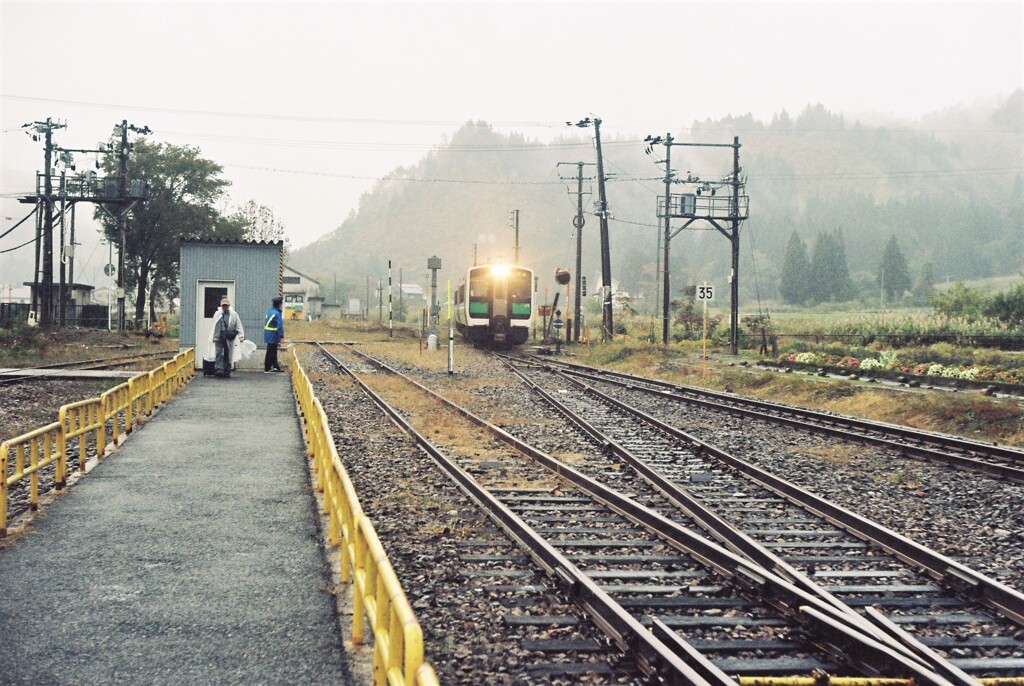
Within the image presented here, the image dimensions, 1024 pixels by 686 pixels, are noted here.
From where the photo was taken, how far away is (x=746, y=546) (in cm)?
667

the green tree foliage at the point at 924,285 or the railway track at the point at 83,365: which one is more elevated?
the green tree foliage at the point at 924,285

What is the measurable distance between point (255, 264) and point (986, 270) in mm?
176918

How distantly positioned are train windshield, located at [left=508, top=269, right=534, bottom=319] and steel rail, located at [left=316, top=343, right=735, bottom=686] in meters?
23.7

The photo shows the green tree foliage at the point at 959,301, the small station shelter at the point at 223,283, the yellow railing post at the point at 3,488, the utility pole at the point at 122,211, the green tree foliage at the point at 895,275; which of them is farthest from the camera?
the green tree foliage at the point at 895,275

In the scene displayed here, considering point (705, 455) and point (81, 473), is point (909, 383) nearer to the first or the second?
point (705, 455)

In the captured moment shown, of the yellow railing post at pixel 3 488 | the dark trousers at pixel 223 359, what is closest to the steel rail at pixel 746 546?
the yellow railing post at pixel 3 488

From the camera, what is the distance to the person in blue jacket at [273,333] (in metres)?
20.8

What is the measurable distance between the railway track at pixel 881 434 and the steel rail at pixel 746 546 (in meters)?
3.72

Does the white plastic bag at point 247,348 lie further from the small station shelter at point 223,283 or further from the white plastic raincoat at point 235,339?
the small station shelter at point 223,283

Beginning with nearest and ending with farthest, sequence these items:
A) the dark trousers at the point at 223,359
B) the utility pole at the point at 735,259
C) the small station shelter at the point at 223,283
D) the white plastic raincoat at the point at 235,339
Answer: the white plastic raincoat at the point at 235,339
the dark trousers at the point at 223,359
the small station shelter at the point at 223,283
the utility pole at the point at 735,259

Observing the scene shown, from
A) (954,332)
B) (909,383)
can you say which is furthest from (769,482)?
(954,332)

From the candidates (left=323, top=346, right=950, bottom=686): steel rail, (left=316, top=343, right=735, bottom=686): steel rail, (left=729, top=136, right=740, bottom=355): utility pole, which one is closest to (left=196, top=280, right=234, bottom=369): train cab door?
(left=316, top=343, right=735, bottom=686): steel rail

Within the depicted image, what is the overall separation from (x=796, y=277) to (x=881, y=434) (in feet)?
418

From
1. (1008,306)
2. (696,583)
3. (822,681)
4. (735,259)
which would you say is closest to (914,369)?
(735,259)
